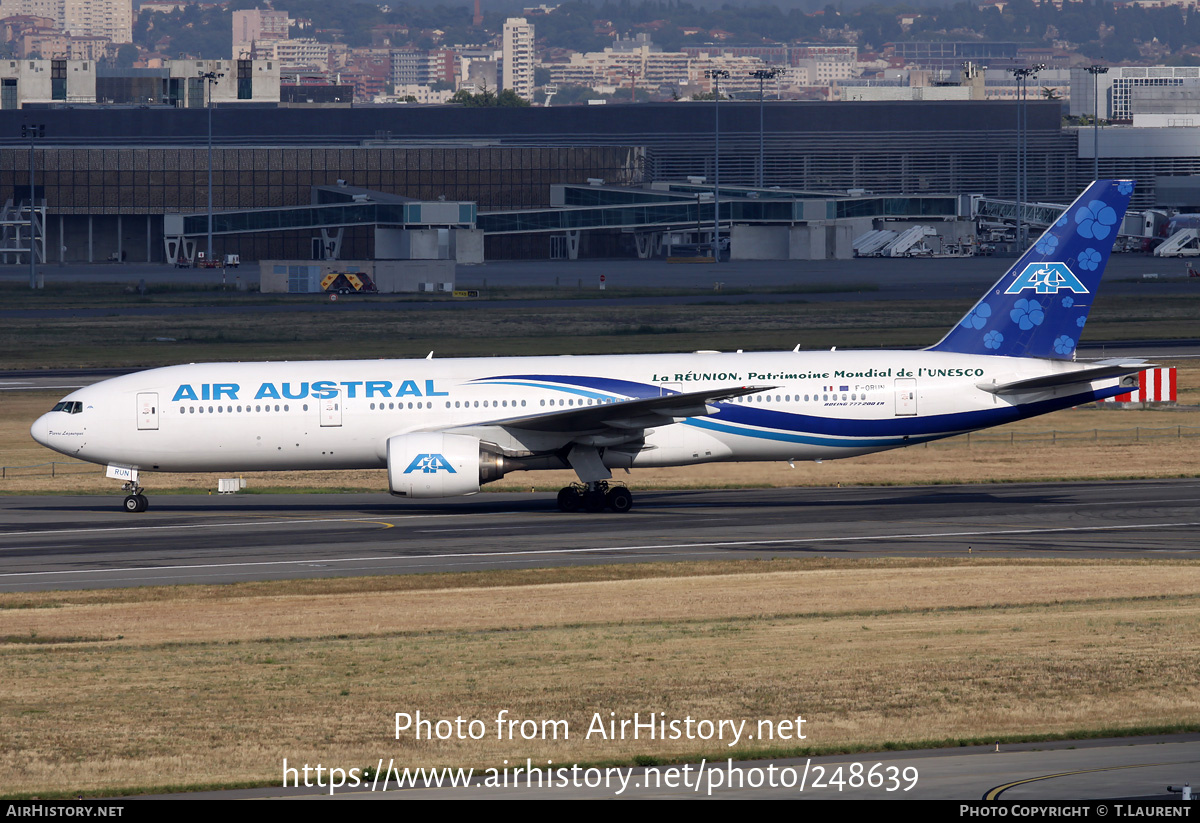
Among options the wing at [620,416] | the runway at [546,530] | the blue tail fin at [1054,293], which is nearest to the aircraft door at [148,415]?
the runway at [546,530]

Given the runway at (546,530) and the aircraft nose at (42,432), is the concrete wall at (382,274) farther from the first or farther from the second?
the aircraft nose at (42,432)

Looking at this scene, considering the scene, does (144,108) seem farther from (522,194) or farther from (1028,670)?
(1028,670)

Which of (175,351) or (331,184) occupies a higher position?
(331,184)

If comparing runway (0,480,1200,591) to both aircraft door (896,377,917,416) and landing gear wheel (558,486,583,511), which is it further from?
aircraft door (896,377,917,416)

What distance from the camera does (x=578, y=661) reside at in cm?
2275

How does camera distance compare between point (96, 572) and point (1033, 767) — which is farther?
point (96, 572)

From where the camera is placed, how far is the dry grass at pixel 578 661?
17.9m

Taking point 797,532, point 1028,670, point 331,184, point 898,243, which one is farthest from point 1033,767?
point 331,184

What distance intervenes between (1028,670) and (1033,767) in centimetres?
552

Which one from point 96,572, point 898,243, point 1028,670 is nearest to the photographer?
point 1028,670

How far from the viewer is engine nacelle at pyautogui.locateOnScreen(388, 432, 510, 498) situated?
129 feet

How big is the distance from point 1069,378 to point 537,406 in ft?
48.1

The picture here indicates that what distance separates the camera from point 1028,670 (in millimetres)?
21266

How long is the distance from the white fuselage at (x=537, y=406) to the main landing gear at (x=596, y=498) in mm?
871
